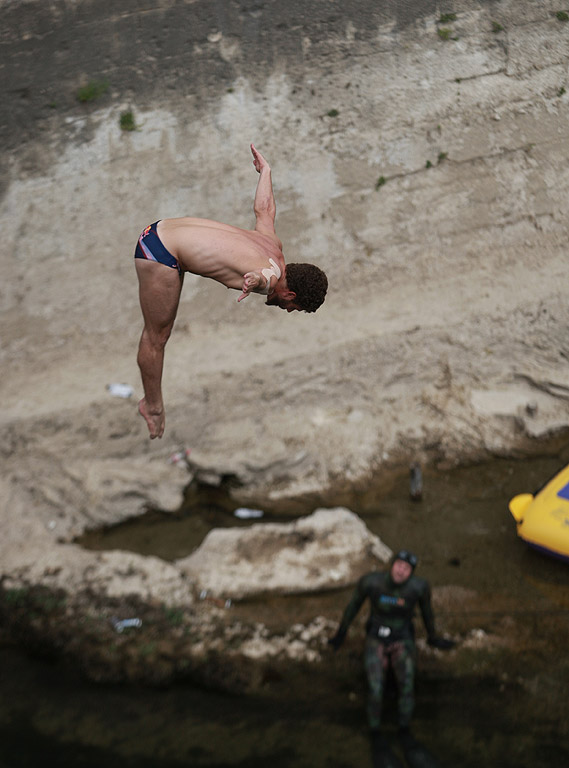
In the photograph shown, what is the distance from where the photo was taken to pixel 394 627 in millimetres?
5258

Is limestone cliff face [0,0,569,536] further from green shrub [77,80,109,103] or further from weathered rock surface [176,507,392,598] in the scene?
weathered rock surface [176,507,392,598]

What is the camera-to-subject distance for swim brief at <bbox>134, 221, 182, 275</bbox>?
425 cm

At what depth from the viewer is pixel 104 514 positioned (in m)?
7.32

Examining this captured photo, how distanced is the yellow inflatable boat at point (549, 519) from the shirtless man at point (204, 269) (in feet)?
10.0

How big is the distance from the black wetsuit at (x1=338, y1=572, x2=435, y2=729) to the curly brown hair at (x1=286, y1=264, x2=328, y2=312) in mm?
2145

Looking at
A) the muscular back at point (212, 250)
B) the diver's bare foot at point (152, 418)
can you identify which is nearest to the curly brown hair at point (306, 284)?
the muscular back at point (212, 250)

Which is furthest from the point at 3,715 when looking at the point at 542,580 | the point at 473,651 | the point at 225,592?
the point at 542,580

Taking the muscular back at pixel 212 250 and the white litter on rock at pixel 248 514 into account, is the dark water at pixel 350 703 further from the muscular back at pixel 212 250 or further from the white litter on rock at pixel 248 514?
the muscular back at pixel 212 250

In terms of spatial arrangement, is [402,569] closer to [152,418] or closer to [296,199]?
[152,418]

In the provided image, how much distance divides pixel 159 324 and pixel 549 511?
12.3ft

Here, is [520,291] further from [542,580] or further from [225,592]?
[225,592]

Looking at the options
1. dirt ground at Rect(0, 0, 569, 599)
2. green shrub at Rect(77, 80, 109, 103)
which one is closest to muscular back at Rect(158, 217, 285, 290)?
dirt ground at Rect(0, 0, 569, 599)

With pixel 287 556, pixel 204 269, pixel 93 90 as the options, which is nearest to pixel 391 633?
pixel 287 556

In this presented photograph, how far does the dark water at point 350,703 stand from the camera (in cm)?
477
